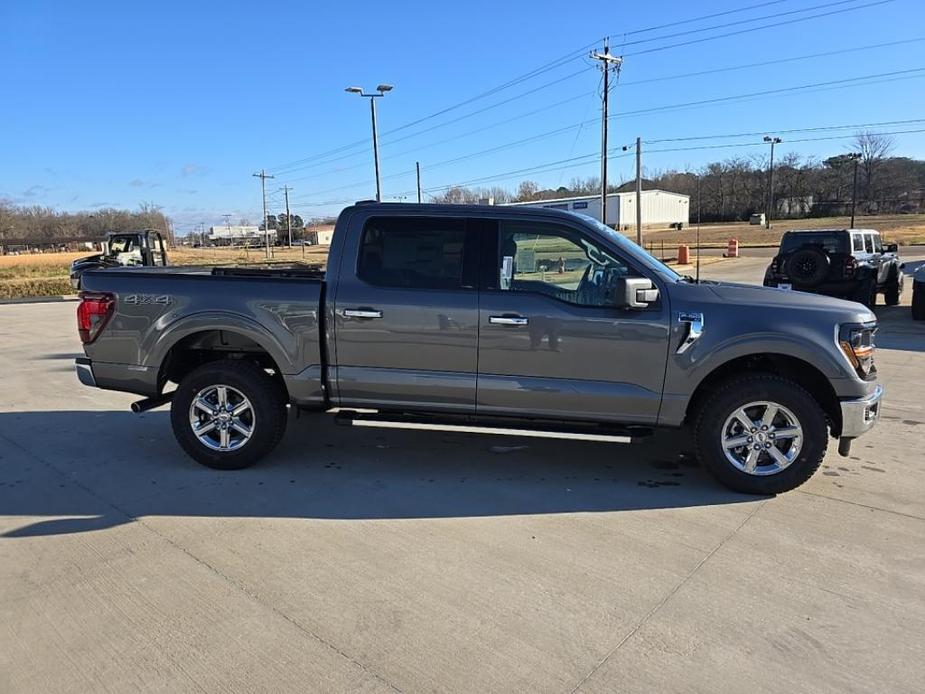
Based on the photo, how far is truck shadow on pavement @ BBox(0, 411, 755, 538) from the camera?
4.32 metres

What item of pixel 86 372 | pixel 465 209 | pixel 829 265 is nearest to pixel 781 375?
pixel 465 209

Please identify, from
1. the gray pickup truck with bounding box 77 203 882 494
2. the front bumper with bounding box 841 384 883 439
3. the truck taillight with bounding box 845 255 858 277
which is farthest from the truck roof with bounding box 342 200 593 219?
the truck taillight with bounding box 845 255 858 277

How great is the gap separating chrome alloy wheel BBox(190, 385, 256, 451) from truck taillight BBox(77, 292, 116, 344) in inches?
37.8

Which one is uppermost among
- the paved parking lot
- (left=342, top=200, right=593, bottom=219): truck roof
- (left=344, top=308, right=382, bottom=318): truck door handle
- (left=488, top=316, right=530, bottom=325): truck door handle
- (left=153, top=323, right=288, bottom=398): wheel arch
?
(left=342, top=200, right=593, bottom=219): truck roof

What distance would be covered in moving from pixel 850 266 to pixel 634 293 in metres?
12.0

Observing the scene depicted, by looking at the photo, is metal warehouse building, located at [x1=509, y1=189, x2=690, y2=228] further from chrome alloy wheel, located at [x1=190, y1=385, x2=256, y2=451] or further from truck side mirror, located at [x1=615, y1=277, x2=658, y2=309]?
chrome alloy wheel, located at [x1=190, y1=385, x2=256, y2=451]

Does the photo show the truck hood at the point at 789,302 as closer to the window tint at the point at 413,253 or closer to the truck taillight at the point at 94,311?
the window tint at the point at 413,253

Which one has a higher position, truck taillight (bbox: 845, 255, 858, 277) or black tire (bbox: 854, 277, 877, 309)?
truck taillight (bbox: 845, 255, 858, 277)

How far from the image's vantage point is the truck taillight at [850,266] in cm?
1388

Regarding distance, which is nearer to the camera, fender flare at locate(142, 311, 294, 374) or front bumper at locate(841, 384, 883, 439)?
front bumper at locate(841, 384, 883, 439)

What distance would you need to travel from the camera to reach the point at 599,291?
455cm

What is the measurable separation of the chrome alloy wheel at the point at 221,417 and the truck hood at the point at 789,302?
3.56 metres

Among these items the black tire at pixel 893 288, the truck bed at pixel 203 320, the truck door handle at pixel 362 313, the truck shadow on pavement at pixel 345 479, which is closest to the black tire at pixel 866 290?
the black tire at pixel 893 288

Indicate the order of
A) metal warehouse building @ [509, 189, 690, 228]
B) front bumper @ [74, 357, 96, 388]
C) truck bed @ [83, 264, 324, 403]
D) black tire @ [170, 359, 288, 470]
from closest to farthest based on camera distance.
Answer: truck bed @ [83, 264, 324, 403], black tire @ [170, 359, 288, 470], front bumper @ [74, 357, 96, 388], metal warehouse building @ [509, 189, 690, 228]
